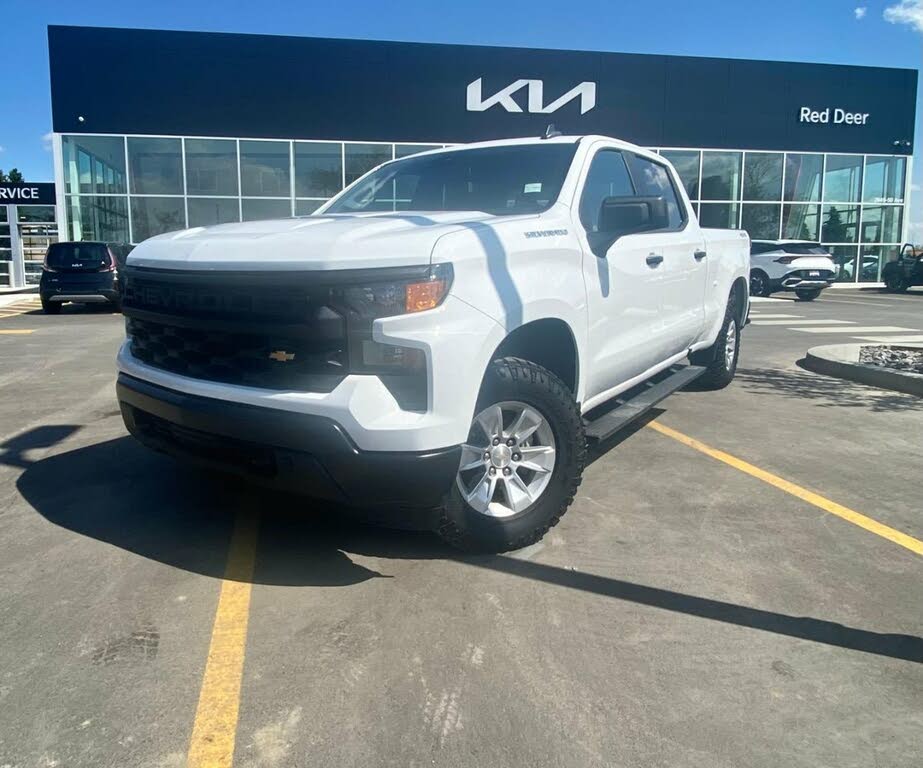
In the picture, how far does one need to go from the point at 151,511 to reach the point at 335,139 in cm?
2214

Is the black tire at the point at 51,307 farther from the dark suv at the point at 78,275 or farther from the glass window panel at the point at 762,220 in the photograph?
the glass window panel at the point at 762,220

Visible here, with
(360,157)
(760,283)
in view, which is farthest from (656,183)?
(360,157)

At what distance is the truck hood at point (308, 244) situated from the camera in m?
3.07

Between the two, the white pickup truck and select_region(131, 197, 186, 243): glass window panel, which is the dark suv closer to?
select_region(131, 197, 186, 243): glass window panel

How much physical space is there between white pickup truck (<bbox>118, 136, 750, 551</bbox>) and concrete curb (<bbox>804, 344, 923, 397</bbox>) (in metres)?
4.55

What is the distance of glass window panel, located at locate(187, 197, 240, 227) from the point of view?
950 inches

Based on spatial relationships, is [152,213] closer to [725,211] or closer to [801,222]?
[725,211]

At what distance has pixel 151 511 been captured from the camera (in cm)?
420

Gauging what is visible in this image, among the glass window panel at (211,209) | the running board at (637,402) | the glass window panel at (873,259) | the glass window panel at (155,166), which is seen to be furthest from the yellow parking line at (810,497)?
the glass window panel at (873,259)

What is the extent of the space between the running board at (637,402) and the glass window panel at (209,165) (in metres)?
20.5

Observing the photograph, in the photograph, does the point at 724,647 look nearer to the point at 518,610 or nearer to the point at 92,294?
the point at 518,610

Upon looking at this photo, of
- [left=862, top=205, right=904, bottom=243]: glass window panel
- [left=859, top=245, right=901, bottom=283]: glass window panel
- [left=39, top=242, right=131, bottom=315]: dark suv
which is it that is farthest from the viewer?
[left=859, top=245, right=901, bottom=283]: glass window panel

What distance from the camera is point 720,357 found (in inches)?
293

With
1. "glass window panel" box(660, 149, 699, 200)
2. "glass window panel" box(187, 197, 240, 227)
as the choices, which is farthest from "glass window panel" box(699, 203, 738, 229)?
"glass window panel" box(187, 197, 240, 227)
